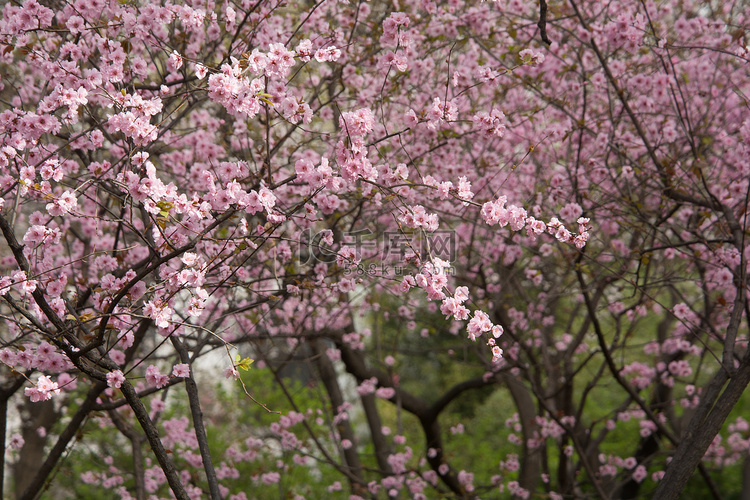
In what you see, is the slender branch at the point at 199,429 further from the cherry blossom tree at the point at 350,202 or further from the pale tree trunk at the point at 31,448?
the pale tree trunk at the point at 31,448

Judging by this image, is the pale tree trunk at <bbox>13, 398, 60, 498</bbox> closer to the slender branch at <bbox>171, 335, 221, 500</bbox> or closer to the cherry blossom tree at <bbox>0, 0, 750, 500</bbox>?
the cherry blossom tree at <bbox>0, 0, 750, 500</bbox>

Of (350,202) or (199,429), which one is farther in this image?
(350,202)

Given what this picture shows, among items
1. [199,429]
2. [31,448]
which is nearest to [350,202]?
[199,429]

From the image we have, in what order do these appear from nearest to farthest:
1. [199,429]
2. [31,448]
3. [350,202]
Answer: [199,429]
[350,202]
[31,448]

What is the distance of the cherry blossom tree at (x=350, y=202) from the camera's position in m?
2.93

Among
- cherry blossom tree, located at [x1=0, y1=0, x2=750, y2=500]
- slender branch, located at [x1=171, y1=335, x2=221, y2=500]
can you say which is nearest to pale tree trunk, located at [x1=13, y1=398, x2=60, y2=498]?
cherry blossom tree, located at [x1=0, y1=0, x2=750, y2=500]

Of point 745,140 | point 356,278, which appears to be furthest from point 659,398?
point 356,278

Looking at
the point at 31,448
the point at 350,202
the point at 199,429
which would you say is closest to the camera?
the point at 199,429

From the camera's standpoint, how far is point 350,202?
484 centimetres

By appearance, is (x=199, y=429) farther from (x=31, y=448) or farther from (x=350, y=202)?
(x=31, y=448)

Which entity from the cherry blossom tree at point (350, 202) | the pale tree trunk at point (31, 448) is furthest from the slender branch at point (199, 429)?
the pale tree trunk at point (31, 448)

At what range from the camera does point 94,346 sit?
2.72 m

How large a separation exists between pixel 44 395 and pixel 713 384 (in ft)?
11.2

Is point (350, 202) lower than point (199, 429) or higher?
higher
